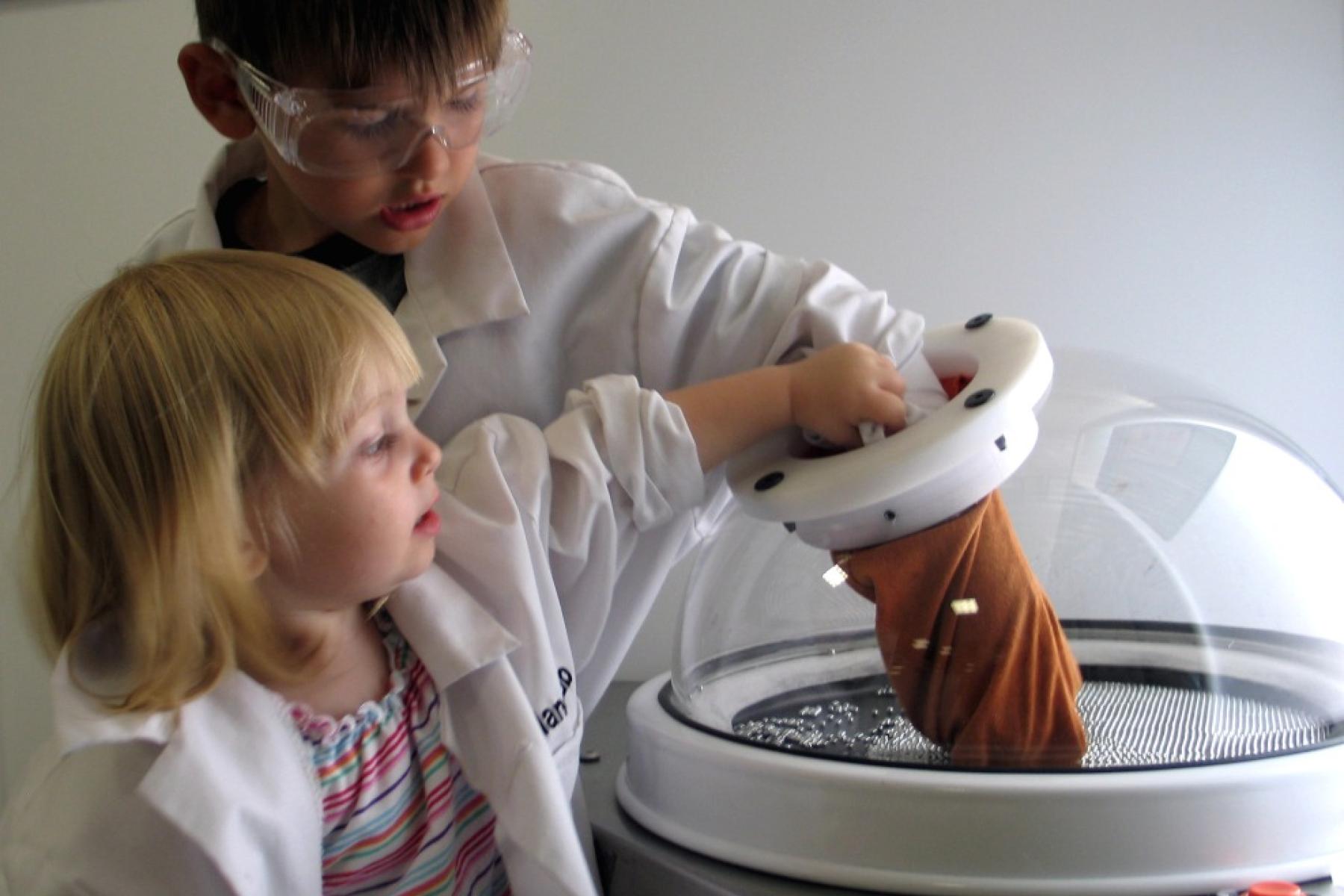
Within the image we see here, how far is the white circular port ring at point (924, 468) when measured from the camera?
60cm

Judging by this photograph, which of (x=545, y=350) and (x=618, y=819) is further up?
(x=545, y=350)

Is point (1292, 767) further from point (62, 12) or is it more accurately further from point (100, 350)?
point (62, 12)

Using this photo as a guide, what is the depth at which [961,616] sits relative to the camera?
62 cm

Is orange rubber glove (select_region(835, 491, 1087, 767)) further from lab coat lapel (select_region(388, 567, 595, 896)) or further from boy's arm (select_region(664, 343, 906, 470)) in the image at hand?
lab coat lapel (select_region(388, 567, 595, 896))

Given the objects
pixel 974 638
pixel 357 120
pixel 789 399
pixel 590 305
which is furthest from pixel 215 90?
pixel 974 638

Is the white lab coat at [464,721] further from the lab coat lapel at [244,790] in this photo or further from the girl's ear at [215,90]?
the girl's ear at [215,90]

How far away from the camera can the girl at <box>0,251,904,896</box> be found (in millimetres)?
583

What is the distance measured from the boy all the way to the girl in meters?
0.05

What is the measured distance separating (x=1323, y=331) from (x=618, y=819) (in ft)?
2.19

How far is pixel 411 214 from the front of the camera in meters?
0.73

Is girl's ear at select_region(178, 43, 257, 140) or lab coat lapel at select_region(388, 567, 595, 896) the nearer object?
lab coat lapel at select_region(388, 567, 595, 896)

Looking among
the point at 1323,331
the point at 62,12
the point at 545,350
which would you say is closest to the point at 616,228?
the point at 545,350

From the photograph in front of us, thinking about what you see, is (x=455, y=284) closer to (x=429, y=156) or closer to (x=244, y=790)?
(x=429, y=156)

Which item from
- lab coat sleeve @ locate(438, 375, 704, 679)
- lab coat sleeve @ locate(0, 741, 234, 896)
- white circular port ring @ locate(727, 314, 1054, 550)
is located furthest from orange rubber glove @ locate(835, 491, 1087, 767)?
lab coat sleeve @ locate(0, 741, 234, 896)
